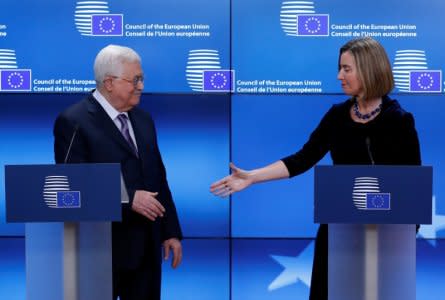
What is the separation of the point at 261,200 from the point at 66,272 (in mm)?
2450

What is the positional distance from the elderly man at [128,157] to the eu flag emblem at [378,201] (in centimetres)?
107

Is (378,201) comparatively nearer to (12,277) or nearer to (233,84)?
(233,84)

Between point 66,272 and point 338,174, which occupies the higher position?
point 338,174

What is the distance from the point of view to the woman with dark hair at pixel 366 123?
3531 millimetres

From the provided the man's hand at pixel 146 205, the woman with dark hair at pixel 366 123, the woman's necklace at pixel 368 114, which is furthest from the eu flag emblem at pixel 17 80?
the woman's necklace at pixel 368 114

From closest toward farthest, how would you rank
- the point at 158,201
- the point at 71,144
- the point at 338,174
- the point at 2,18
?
the point at 338,174, the point at 71,144, the point at 158,201, the point at 2,18

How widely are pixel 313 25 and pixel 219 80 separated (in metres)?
0.71

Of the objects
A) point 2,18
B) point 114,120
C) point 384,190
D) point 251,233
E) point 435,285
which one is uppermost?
point 2,18

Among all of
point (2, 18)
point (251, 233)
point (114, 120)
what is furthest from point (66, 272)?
point (2, 18)

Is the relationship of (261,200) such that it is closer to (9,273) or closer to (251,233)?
(251,233)

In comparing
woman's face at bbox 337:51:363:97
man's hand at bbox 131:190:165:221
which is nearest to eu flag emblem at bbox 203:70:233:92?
woman's face at bbox 337:51:363:97

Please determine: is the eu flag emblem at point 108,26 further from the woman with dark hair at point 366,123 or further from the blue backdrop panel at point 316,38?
the woman with dark hair at point 366,123

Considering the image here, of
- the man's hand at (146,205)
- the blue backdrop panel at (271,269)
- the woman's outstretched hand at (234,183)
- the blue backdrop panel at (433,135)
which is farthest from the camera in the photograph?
the blue backdrop panel at (271,269)

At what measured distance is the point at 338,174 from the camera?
2.86 meters
